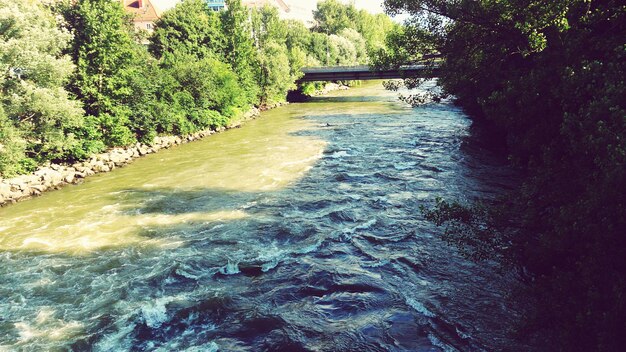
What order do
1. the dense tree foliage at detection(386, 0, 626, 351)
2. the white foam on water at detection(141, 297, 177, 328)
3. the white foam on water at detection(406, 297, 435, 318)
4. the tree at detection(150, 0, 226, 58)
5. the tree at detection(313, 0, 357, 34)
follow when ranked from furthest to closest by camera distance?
the tree at detection(313, 0, 357, 34) < the tree at detection(150, 0, 226, 58) < the white foam on water at detection(141, 297, 177, 328) < the white foam on water at detection(406, 297, 435, 318) < the dense tree foliage at detection(386, 0, 626, 351)

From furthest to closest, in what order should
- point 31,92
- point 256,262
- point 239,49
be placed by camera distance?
1. point 239,49
2. point 31,92
3. point 256,262

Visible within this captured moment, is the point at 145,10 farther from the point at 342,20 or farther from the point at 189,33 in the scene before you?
the point at 342,20

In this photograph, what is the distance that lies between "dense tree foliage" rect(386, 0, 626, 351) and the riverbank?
20627mm

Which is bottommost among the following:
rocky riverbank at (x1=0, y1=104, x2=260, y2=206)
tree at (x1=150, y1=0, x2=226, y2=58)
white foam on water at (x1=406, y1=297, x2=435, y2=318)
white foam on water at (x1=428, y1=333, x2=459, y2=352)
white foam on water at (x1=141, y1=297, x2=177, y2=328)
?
white foam on water at (x1=428, y1=333, x2=459, y2=352)

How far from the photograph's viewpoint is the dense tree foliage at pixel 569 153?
4863 mm

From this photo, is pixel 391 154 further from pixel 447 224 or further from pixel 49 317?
pixel 49 317

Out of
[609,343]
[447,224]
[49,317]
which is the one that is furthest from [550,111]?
[49,317]

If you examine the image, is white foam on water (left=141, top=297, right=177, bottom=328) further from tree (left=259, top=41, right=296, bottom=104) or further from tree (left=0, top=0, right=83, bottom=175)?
tree (left=259, top=41, right=296, bottom=104)

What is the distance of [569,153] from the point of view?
21.4 feet

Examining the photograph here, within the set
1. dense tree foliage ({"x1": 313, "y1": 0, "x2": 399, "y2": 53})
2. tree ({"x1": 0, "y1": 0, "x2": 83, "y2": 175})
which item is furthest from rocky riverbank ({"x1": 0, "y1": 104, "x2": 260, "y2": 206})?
dense tree foliage ({"x1": 313, "y1": 0, "x2": 399, "y2": 53})

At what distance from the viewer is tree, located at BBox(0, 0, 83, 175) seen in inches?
767

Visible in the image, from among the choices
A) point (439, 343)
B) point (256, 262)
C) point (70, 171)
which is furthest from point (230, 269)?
point (70, 171)

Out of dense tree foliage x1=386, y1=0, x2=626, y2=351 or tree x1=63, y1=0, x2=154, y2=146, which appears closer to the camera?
dense tree foliage x1=386, y1=0, x2=626, y2=351

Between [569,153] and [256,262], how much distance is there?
29.1 feet
